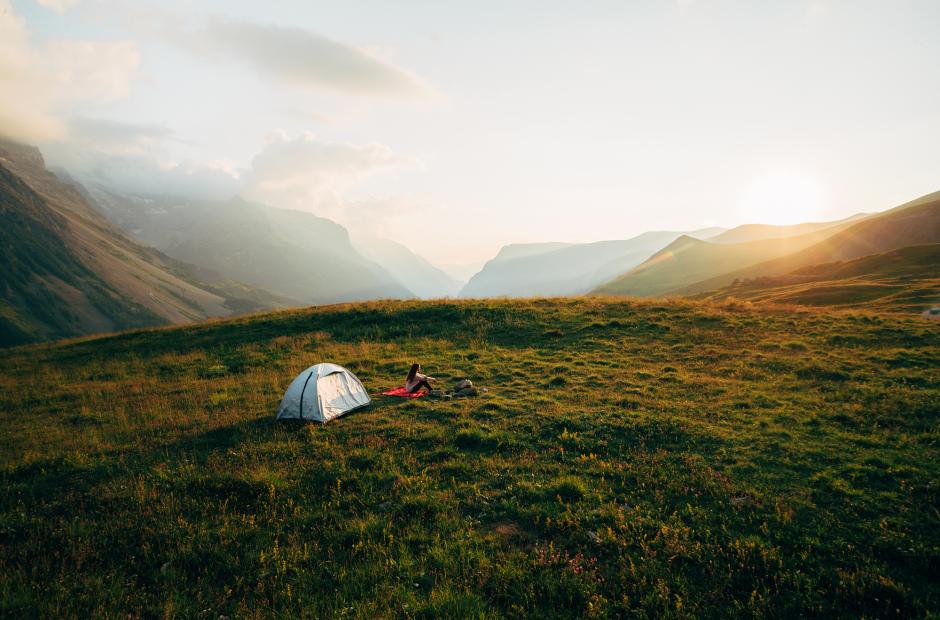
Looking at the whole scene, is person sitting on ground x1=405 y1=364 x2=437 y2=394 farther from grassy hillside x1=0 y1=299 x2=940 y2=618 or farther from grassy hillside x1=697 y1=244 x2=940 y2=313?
grassy hillside x1=697 y1=244 x2=940 y2=313

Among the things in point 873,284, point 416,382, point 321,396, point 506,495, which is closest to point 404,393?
point 416,382

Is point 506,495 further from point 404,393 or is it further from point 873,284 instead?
point 873,284

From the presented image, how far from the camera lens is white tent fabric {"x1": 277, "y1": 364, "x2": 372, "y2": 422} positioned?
15.6m

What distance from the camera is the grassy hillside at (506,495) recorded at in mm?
7129

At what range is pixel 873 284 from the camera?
46.4 m

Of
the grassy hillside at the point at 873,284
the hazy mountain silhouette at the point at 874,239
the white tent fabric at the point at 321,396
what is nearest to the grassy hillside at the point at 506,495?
the white tent fabric at the point at 321,396

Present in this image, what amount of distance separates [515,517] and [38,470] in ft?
47.0

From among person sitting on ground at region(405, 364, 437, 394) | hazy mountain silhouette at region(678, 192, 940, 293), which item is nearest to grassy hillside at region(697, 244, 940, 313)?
person sitting on ground at region(405, 364, 437, 394)

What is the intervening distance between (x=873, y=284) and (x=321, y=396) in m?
60.7

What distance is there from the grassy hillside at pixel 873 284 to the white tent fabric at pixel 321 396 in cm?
3859

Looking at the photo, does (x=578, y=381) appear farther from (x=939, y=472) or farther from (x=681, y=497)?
(x=939, y=472)

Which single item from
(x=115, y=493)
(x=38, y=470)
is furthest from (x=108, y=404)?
(x=115, y=493)

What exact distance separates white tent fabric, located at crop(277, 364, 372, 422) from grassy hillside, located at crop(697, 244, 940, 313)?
38590mm

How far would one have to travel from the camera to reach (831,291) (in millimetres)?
46625
